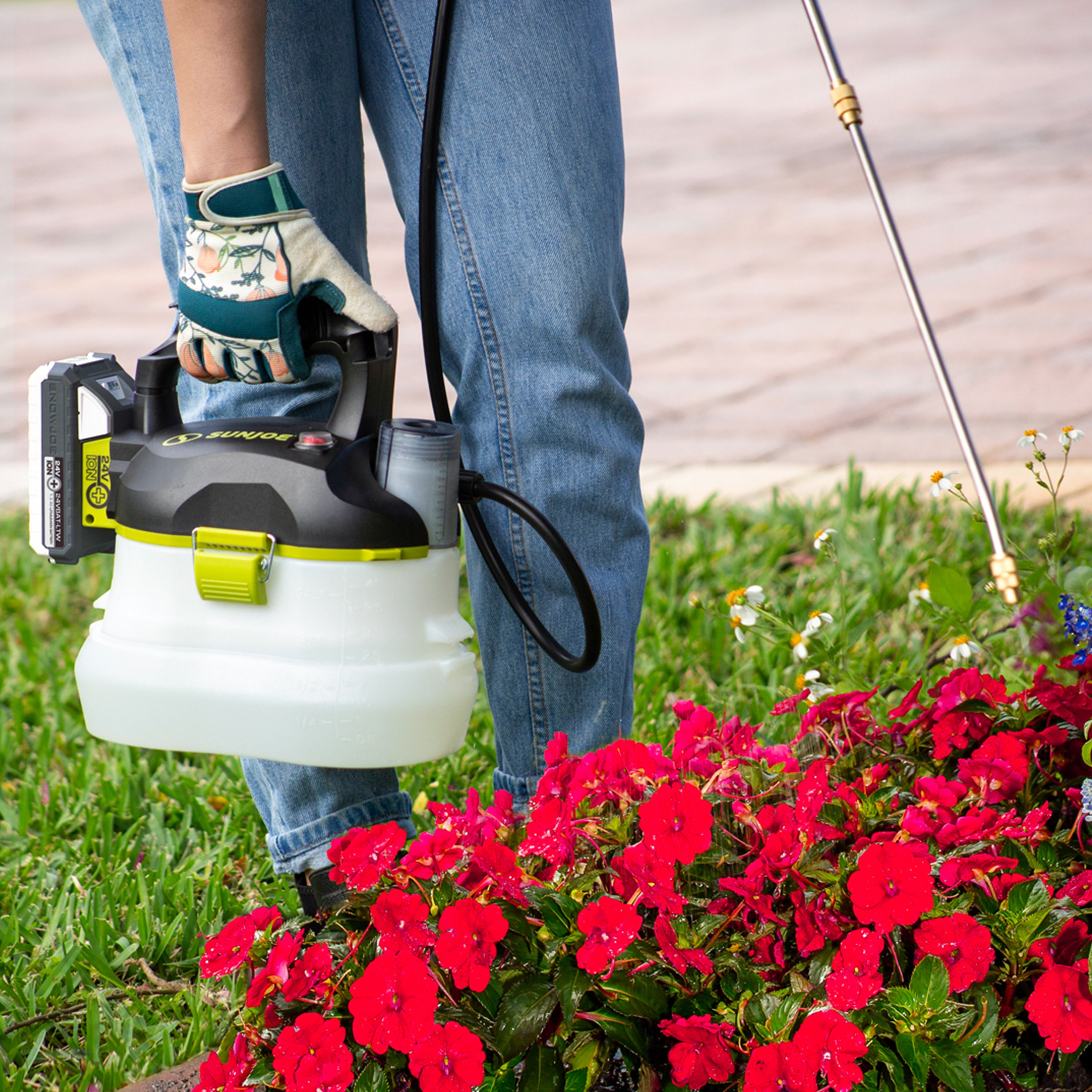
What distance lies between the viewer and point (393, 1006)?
108cm

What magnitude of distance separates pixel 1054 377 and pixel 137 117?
2732mm

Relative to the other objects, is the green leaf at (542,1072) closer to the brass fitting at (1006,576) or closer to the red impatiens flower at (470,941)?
the red impatiens flower at (470,941)

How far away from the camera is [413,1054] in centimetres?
106

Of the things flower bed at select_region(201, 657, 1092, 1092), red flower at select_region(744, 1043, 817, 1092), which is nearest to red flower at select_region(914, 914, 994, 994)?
flower bed at select_region(201, 657, 1092, 1092)

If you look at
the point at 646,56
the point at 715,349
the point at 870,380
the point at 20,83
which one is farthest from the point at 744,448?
the point at 20,83

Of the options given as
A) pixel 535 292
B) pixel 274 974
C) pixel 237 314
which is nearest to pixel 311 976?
pixel 274 974

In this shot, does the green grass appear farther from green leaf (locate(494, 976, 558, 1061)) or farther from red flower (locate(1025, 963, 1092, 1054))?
red flower (locate(1025, 963, 1092, 1054))

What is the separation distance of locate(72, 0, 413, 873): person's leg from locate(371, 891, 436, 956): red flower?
0.44 meters

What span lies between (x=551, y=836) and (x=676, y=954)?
0.51 feet

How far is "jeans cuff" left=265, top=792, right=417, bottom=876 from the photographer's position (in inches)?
61.9

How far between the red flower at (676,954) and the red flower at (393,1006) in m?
0.19

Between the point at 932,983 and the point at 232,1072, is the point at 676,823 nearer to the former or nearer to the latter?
the point at 932,983

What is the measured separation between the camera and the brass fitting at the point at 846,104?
110cm

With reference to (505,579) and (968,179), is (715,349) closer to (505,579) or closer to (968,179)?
(968,179)
